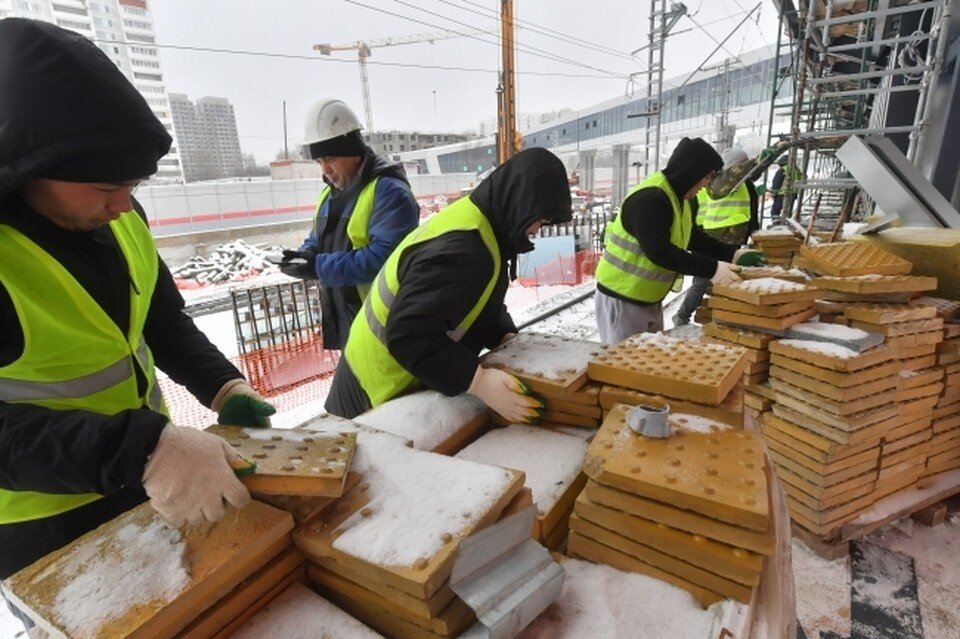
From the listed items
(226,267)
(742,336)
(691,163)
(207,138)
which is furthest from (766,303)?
(207,138)

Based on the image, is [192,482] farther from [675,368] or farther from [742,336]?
[742,336]

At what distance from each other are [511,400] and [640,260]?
274 cm

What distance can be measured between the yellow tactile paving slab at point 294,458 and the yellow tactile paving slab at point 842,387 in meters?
2.62

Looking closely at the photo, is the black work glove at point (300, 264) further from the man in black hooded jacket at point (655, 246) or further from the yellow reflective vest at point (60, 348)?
the man in black hooded jacket at point (655, 246)

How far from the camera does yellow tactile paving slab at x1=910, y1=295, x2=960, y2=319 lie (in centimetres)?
293

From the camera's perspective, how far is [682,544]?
1.00 metres

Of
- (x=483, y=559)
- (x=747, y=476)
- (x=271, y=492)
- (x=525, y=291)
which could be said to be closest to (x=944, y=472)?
(x=747, y=476)

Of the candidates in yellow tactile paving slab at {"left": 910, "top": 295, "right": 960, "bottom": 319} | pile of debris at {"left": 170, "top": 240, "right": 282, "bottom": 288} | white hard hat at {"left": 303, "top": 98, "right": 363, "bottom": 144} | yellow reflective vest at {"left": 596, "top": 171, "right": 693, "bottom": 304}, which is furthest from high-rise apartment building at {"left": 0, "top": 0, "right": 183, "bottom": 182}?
yellow tactile paving slab at {"left": 910, "top": 295, "right": 960, "bottom": 319}

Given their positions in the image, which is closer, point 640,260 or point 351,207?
point 351,207

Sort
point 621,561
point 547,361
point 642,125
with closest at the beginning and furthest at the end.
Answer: point 621,561
point 547,361
point 642,125

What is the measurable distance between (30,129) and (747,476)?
165 centimetres

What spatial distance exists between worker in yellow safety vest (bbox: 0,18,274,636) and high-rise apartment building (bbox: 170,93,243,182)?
21.7 m

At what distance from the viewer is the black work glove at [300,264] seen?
11.7 feet

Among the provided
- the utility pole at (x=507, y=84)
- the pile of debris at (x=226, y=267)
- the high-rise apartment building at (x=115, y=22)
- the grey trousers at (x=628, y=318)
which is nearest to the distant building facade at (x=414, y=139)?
the utility pole at (x=507, y=84)
